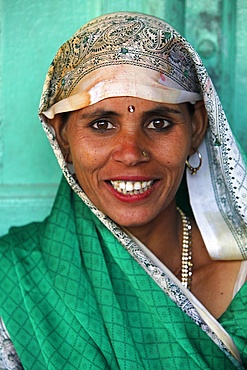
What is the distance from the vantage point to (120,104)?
199 centimetres

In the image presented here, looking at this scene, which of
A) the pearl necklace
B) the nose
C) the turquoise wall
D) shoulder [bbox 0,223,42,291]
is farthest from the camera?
the turquoise wall

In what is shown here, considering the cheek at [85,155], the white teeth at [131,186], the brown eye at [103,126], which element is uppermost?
the brown eye at [103,126]

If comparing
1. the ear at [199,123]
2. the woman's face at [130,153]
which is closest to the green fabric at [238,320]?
the woman's face at [130,153]

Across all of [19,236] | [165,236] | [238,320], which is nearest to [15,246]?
[19,236]

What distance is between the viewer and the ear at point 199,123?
7.02 ft

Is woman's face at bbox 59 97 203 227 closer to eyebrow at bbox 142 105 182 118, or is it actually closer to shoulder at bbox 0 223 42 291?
eyebrow at bbox 142 105 182 118

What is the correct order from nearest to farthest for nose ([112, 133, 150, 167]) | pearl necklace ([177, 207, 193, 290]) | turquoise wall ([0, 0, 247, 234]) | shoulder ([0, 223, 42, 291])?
nose ([112, 133, 150, 167]), shoulder ([0, 223, 42, 291]), pearl necklace ([177, 207, 193, 290]), turquoise wall ([0, 0, 247, 234])

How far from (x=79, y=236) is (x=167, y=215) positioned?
255 mm

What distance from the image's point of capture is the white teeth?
2.01 meters

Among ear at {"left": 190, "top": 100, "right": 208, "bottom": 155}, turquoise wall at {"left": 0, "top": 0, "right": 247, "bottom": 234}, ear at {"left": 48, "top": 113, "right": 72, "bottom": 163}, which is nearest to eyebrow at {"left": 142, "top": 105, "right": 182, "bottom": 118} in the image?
ear at {"left": 190, "top": 100, "right": 208, "bottom": 155}

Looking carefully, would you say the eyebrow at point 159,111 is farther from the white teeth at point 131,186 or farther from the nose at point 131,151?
the white teeth at point 131,186

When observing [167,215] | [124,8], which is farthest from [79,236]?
[124,8]

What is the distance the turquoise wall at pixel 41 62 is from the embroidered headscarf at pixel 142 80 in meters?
0.37

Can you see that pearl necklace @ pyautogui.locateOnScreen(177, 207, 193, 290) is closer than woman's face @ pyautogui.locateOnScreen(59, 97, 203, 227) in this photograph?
No
